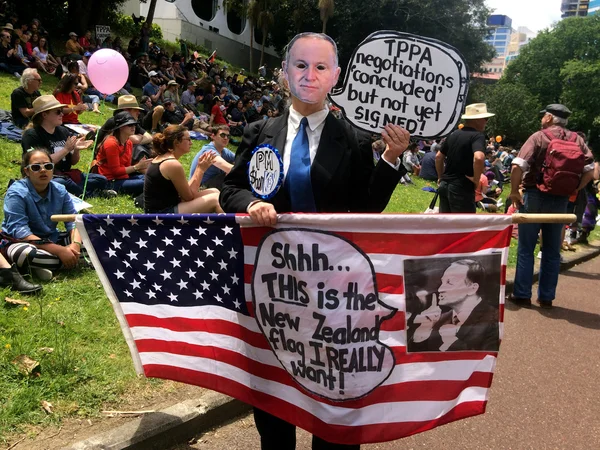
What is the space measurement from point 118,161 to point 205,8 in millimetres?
36898

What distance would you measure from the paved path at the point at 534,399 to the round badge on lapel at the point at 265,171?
162 centimetres

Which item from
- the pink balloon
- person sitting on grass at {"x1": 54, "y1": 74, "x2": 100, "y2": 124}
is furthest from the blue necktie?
person sitting on grass at {"x1": 54, "y1": 74, "x2": 100, "y2": 124}

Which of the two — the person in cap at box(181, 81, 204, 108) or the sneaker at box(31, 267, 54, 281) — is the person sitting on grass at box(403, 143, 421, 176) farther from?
the sneaker at box(31, 267, 54, 281)

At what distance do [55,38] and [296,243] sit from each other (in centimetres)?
2510

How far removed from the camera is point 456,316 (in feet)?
7.33

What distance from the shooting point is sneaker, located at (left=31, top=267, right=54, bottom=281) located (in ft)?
14.9

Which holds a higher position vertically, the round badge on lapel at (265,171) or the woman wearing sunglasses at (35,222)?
the round badge on lapel at (265,171)

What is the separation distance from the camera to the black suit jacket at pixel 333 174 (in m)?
2.21

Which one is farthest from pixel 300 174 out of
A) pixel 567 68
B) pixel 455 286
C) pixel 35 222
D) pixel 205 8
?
pixel 567 68

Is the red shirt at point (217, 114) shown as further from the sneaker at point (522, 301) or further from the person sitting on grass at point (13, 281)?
the person sitting on grass at point (13, 281)

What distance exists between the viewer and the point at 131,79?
16.7 metres

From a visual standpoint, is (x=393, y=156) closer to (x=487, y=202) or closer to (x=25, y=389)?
(x=25, y=389)

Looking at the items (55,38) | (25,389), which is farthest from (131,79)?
(25,389)

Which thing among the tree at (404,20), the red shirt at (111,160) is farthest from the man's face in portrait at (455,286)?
the tree at (404,20)
